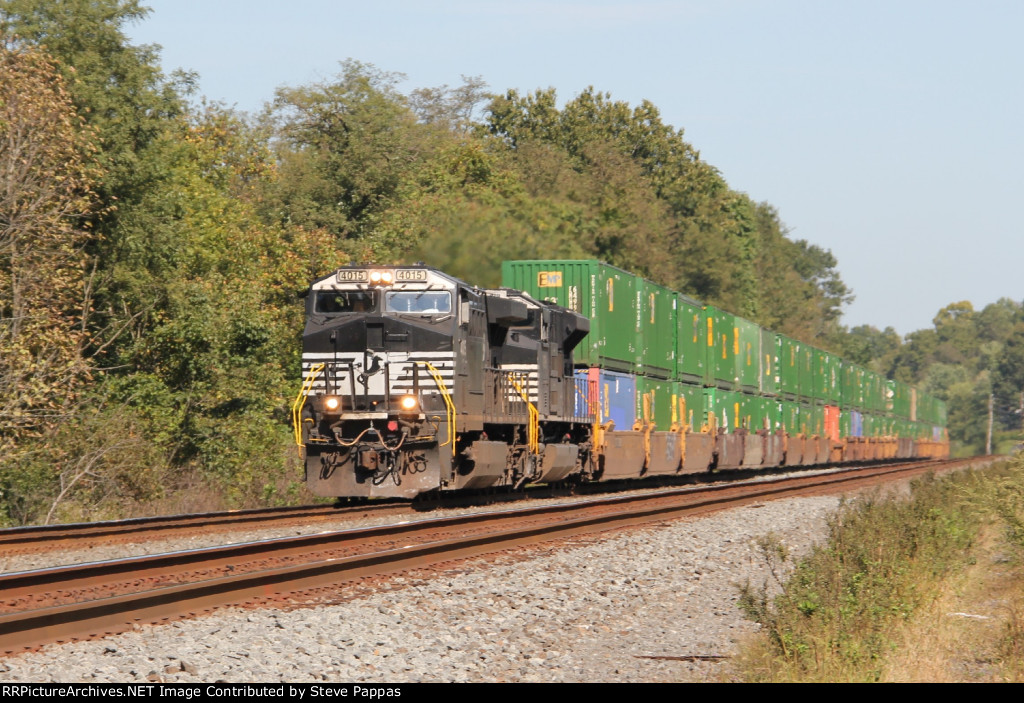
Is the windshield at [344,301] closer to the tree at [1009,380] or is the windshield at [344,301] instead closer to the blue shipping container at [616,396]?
the blue shipping container at [616,396]

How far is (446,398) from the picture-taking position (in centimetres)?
1816

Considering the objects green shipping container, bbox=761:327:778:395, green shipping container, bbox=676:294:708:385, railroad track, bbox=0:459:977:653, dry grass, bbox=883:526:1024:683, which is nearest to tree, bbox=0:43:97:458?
railroad track, bbox=0:459:977:653

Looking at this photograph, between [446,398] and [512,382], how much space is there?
124 inches

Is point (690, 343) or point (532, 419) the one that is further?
point (690, 343)

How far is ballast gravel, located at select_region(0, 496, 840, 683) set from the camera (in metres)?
7.27

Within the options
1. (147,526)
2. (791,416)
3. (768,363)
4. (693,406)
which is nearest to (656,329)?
(693,406)

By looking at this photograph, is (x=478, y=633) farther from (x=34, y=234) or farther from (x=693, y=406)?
(x=693, y=406)

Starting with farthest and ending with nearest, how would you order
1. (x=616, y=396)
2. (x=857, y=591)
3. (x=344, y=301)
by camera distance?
(x=616, y=396) → (x=344, y=301) → (x=857, y=591)

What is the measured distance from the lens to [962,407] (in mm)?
168875

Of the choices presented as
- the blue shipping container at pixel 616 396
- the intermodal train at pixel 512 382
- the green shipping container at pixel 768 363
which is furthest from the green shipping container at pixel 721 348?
the blue shipping container at pixel 616 396

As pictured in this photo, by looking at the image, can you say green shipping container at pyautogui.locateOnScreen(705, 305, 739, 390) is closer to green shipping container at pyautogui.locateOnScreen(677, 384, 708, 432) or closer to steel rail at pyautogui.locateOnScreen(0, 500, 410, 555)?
green shipping container at pyautogui.locateOnScreen(677, 384, 708, 432)

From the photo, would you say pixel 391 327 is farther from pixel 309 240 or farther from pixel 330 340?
pixel 309 240

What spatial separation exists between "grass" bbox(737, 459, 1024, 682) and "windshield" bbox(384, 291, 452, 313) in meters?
6.95
